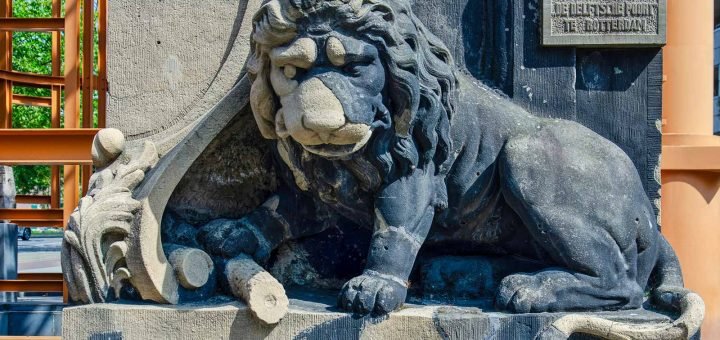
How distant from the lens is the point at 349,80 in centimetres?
300

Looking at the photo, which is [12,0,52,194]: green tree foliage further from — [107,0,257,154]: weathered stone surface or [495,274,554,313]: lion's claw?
[495,274,554,313]: lion's claw

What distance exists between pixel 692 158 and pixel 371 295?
3.07 m

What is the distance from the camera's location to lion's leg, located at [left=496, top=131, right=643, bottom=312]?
3.18 metres

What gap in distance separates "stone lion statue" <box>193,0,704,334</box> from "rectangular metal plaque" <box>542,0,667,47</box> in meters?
0.36

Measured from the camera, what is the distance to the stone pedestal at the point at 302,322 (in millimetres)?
3047

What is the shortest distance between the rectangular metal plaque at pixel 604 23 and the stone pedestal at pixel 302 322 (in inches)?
42.8

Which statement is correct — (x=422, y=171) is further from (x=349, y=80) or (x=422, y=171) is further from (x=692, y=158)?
(x=692, y=158)

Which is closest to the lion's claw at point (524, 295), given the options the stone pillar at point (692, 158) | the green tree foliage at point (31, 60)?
the stone pillar at point (692, 158)

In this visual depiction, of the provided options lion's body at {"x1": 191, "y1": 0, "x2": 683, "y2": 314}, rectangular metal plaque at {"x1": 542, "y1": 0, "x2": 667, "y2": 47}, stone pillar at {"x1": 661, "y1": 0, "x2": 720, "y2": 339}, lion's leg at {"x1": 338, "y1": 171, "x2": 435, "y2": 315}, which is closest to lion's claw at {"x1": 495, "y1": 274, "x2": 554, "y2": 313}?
lion's body at {"x1": 191, "y1": 0, "x2": 683, "y2": 314}

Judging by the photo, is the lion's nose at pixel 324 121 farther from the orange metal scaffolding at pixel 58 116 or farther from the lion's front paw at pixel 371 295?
the orange metal scaffolding at pixel 58 116

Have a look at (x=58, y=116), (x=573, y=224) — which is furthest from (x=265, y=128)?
(x=58, y=116)

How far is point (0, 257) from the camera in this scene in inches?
421

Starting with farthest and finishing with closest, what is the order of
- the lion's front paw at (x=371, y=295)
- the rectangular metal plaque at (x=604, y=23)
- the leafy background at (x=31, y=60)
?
the leafy background at (x=31, y=60) → the rectangular metal plaque at (x=604, y=23) → the lion's front paw at (x=371, y=295)

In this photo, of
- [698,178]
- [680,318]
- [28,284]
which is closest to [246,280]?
[680,318]
